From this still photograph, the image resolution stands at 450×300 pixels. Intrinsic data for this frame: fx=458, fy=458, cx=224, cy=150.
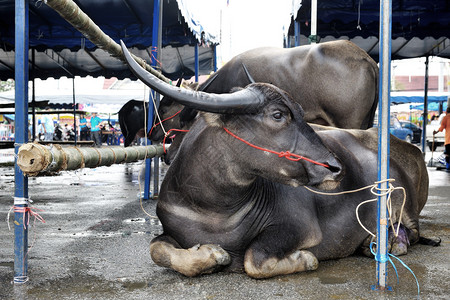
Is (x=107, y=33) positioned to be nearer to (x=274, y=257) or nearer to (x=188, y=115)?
(x=188, y=115)

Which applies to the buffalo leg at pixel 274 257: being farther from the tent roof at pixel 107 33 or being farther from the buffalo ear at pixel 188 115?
the tent roof at pixel 107 33

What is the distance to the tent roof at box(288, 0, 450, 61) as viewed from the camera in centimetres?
889

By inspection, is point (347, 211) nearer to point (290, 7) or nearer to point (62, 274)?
point (62, 274)

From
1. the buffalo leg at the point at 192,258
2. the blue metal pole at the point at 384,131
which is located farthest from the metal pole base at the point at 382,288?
the buffalo leg at the point at 192,258

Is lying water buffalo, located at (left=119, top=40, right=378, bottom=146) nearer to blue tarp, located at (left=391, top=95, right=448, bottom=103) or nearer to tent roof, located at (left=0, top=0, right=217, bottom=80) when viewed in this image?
tent roof, located at (left=0, top=0, right=217, bottom=80)

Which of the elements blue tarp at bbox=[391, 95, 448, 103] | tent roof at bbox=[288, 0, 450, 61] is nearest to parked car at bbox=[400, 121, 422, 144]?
blue tarp at bbox=[391, 95, 448, 103]

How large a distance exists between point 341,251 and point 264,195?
0.73m

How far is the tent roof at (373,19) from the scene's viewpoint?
8.89 metres

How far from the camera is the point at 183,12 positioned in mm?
7121

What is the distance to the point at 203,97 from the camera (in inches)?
101

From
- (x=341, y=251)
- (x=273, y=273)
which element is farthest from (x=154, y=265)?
(x=341, y=251)

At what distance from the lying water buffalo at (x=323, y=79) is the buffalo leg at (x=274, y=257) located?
8.39ft

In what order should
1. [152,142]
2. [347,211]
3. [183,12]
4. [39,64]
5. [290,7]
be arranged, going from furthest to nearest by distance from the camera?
[39,64]
[290,7]
[183,12]
[152,142]
[347,211]

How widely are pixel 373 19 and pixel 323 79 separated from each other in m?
4.37
